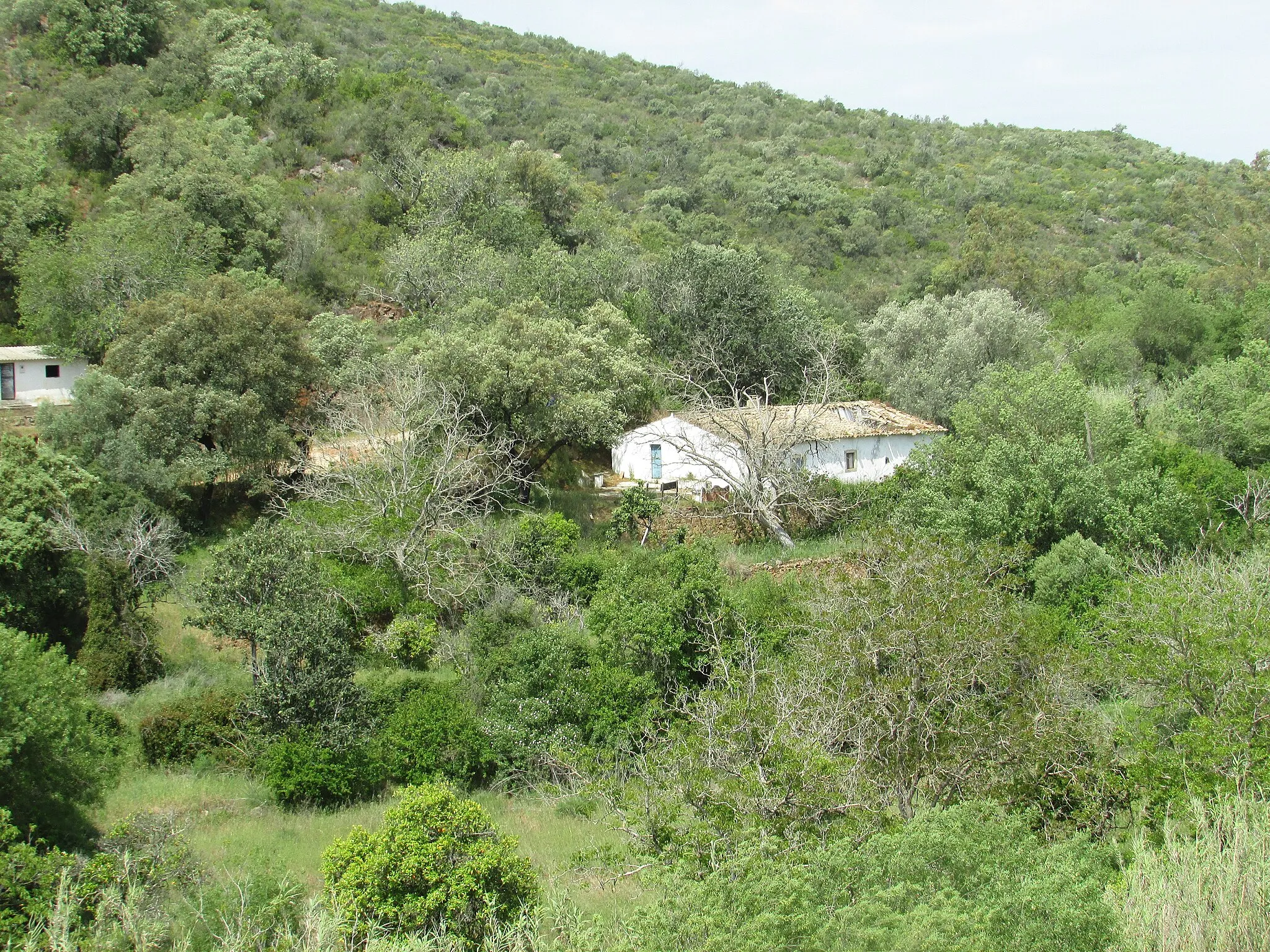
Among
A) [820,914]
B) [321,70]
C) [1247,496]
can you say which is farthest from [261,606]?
[321,70]

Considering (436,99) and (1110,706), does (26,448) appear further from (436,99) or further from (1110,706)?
(436,99)

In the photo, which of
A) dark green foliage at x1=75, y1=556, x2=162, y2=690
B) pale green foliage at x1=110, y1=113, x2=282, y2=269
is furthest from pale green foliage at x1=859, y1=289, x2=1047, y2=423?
dark green foliage at x1=75, y1=556, x2=162, y2=690

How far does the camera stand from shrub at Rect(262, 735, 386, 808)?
14984 millimetres

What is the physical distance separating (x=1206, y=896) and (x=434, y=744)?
1163 cm

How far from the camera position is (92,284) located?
87.4 ft

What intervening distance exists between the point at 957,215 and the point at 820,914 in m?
58.0

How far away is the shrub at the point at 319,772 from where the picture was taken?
1498cm

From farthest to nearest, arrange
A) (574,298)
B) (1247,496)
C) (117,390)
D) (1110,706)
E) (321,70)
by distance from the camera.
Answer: (321,70) → (574,298) → (1247,496) → (117,390) → (1110,706)

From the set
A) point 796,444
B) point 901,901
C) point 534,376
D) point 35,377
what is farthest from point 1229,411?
point 35,377

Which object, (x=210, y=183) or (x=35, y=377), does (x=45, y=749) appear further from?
(x=210, y=183)

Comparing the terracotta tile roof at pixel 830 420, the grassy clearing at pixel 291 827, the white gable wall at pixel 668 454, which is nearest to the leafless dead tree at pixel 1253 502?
the terracotta tile roof at pixel 830 420

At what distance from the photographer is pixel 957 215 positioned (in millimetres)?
59031

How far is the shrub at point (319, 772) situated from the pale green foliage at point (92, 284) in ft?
49.8

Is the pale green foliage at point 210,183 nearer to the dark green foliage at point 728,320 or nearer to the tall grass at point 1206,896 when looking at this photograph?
the dark green foliage at point 728,320
